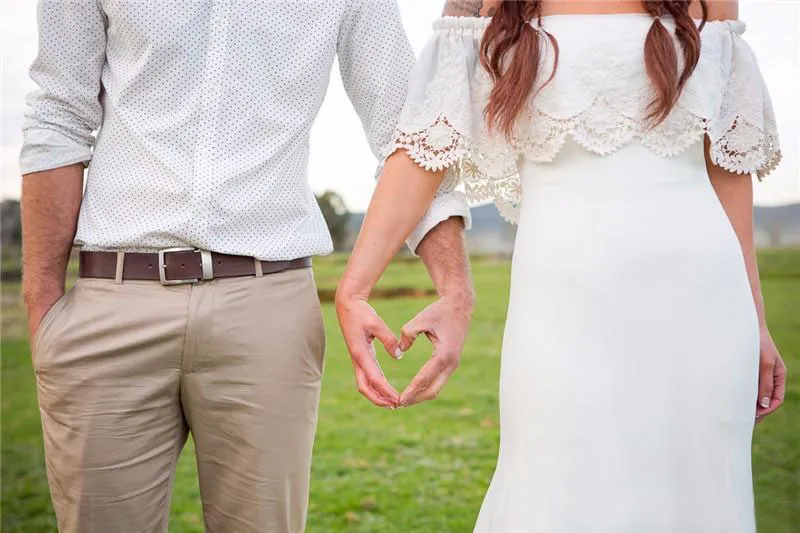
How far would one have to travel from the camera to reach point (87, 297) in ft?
5.78

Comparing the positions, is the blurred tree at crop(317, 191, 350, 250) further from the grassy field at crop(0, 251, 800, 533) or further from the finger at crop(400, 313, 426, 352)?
the finger at crop(400, 313, 426, 352)

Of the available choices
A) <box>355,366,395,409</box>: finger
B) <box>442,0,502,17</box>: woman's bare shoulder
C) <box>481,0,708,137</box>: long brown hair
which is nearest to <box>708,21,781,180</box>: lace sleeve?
<box>481,0,708,137</box>: long brown hair

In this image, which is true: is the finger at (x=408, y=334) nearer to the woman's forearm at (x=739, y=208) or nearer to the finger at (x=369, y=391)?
the finger at (x=369, y=391)

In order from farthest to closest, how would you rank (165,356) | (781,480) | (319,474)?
(319,474) → (781,480) → (165,356)

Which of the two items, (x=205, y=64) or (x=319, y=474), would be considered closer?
(x=205, y=64)

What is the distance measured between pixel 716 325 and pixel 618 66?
1.40 feet

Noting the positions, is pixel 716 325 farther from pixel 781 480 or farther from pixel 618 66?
pixel 781 480

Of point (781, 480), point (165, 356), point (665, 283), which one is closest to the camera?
point (665, 283)

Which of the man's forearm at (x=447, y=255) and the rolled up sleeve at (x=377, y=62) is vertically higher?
the rolled up sleeve at (x=377, y=62)

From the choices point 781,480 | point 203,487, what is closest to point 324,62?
point 203,487

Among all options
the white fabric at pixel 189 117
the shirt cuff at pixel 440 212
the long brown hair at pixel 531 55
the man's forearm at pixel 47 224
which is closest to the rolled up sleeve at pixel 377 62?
the white fabric at pixel 189 117

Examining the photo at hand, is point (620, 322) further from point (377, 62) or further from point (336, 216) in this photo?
point (336, 216)

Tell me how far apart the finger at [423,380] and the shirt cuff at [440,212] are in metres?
0.25

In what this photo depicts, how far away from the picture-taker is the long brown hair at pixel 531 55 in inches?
61.1
